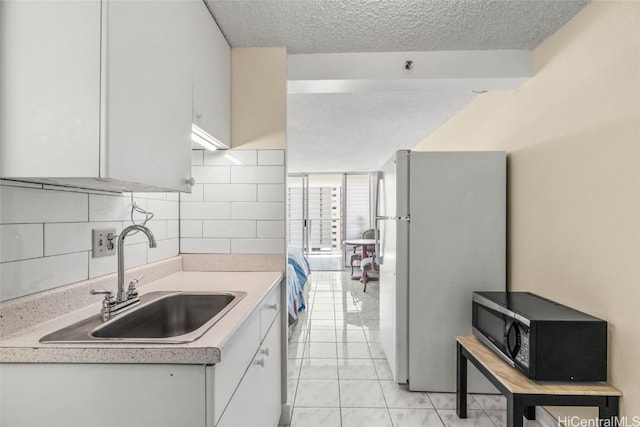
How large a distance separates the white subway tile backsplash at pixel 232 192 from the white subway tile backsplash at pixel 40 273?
33.0 inches

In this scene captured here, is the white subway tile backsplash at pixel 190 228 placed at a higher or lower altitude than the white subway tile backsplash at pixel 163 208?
lower

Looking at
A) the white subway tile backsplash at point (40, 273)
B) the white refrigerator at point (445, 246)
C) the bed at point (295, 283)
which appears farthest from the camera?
the bed at point (295, 283)

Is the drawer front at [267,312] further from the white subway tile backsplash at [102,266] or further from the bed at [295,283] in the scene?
the bed at [295,283]

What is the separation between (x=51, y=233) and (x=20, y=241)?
4.1 inches

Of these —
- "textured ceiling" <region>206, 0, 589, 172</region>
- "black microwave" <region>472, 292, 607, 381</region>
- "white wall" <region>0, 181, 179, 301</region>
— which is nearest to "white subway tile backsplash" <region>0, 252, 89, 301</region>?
"white wall" <region>0, 181, 179, 301</region>

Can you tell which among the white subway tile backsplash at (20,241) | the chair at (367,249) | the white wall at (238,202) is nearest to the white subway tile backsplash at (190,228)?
the white wall at (238,202)

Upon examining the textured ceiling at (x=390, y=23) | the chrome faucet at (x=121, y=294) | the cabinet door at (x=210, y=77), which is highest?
the textured ceiling at (x=390, y=23)

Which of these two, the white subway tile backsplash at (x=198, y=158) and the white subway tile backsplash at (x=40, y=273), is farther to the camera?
the white subway tile backsplash at (x=198, y=158)

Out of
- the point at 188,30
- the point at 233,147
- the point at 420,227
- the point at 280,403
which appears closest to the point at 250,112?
the point at 233,147

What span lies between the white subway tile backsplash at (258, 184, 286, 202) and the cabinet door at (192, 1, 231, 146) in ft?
1.08

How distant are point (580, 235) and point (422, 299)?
3.23ft

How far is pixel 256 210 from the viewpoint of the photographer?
6.61 ft

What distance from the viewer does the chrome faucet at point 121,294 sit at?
1148mm

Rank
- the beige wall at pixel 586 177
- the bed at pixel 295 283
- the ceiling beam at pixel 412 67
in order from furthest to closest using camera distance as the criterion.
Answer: the bed at pixel 295 283 < the ceiling beam at pixel 412 67 < the beige wall at pixel 586 177
